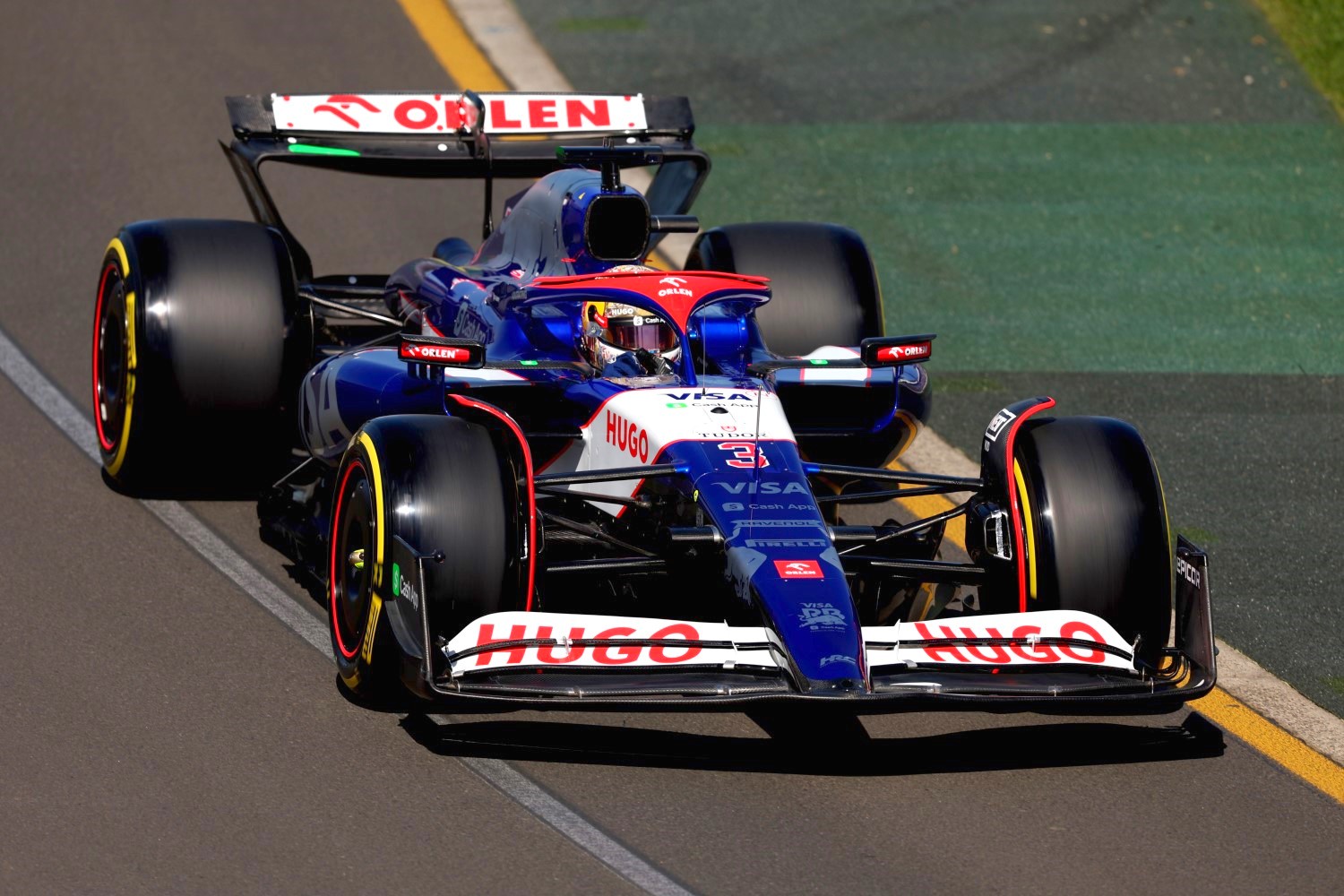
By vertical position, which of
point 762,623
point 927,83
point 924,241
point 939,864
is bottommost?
point 939,864

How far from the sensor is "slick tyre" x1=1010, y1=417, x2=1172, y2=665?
6836 millimetres

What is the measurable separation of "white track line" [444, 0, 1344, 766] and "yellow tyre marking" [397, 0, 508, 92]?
75 mm

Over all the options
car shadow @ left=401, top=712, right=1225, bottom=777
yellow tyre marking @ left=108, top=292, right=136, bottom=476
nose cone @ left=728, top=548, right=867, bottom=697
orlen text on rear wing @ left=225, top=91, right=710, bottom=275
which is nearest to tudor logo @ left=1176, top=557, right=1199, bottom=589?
car shadow @ left=401, top=712, right=1225, bottom=777

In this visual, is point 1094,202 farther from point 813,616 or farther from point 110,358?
point 813,616

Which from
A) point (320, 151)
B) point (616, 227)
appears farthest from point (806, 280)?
point (320, 151)

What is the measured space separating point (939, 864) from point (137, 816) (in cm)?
232

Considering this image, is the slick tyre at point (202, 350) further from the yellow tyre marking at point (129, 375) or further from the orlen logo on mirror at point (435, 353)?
the orlen logo on mirror at point (435, 353)

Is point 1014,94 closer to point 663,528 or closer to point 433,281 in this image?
point 433,281

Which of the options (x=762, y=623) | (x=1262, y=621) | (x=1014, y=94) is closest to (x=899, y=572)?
(x=762, y=623)

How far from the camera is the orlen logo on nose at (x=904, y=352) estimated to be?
7.62m

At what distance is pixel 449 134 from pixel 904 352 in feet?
9.79

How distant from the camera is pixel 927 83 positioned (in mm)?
15523

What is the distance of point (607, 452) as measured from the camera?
7371 millimetres

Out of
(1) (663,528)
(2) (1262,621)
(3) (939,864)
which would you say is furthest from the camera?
(2) (1262,621)
